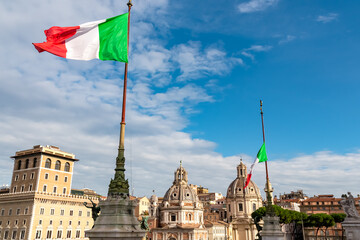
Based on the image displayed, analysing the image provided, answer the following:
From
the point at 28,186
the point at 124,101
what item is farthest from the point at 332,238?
the point at 124,101

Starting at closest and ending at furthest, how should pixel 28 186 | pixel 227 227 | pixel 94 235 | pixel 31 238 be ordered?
1. pixel 94 235
2. pixel 31 238
3. pixel 28 186
4. pixel 227 227

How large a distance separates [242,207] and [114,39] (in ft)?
317

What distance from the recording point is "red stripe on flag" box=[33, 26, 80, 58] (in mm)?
13895

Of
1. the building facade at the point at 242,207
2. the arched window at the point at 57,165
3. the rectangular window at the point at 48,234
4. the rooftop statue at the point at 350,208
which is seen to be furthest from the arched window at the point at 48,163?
the building facade at the point at 242,207

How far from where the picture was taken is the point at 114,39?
15.3 m

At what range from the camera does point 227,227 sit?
99.2m

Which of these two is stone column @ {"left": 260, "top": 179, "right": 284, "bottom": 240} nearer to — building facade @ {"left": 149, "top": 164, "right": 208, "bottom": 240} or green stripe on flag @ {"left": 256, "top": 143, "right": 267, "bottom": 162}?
green stripe on flag @ {"left": 256, "top": 143, "right": 267, "bottom": 162}

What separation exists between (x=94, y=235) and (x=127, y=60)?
810 cm

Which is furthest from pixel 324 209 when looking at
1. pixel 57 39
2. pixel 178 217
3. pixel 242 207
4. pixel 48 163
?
pixel 57 39

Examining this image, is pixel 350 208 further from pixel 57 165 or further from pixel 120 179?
pixel 57 165

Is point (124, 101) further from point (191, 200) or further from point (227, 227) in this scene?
point (227, 227)

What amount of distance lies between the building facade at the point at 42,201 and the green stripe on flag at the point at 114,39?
50.8 m

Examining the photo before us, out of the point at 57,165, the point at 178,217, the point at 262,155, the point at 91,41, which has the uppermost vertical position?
the point at 57,165

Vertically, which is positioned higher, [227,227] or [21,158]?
[21,158]
